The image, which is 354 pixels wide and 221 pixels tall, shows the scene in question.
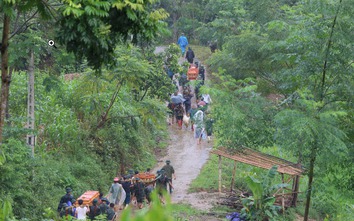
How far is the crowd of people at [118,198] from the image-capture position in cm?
1305

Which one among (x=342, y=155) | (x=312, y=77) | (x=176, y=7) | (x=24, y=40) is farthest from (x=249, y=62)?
(x=176, y=7)

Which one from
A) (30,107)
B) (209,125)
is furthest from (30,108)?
(209,125)

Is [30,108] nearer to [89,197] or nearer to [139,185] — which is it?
[89,197]

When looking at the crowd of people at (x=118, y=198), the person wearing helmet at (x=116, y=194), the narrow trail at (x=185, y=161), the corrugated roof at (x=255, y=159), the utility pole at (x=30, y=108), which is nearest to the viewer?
the crowd of people at (x=118, y=198)

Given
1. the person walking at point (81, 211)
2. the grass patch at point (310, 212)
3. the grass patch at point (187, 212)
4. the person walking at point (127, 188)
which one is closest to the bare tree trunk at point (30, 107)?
the person walking at point (81, 211)

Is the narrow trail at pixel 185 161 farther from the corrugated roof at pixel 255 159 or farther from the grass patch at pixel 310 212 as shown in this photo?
the grass patch at pixel 310 212

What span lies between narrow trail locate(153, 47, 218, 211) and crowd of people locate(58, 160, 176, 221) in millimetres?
458

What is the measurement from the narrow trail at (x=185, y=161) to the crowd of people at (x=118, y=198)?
0.46m

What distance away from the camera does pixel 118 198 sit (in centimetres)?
1551

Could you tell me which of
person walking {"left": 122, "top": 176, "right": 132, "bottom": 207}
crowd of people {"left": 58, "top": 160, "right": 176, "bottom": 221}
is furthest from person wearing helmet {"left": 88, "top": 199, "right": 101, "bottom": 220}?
person walking {"left": 122, "top": 176, "right": 132, "bottom": 207}

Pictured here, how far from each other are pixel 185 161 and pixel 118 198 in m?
6.19

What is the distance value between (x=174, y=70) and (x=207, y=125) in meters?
4.54

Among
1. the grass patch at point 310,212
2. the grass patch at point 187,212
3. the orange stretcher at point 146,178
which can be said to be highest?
the orange stretcher at point 146,178

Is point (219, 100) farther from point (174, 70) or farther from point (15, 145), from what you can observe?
point (174, 70)
